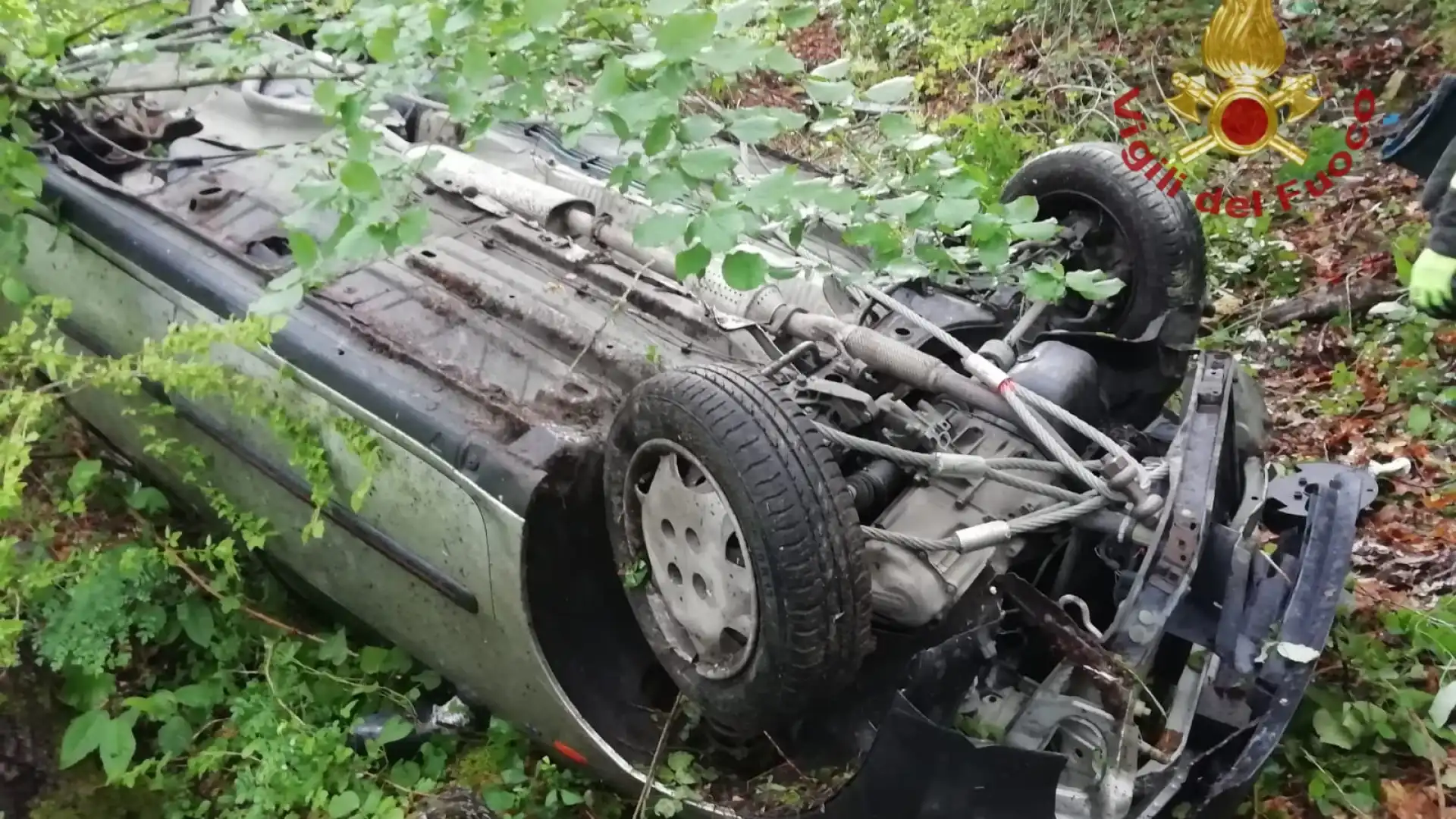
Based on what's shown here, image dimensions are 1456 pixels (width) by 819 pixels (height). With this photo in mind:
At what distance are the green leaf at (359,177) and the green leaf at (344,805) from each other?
1.89 m

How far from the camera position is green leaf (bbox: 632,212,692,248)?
192 centimetres

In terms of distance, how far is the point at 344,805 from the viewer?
3.02 meters

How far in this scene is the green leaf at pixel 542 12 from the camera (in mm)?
1897

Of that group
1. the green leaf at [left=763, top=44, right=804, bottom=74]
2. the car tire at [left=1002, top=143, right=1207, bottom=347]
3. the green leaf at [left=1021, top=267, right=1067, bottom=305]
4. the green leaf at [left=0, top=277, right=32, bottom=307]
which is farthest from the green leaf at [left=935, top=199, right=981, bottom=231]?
the green leaf at [left=0, top=277, right=32, bottom=307]

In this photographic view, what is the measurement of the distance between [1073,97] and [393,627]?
4756mm

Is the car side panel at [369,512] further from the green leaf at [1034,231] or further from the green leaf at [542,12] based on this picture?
the green leaf at [1034,231]

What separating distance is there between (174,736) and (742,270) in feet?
8.21

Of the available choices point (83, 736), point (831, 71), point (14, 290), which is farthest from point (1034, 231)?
point (83, 736)

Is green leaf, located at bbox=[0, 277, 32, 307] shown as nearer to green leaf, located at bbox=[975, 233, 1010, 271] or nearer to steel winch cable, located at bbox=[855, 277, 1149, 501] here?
steel winch cable, located at bbox=[855, 277, 1149, 501]

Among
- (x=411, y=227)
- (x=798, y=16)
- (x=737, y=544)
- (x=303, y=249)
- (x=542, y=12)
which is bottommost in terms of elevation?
(x=737, y=544)

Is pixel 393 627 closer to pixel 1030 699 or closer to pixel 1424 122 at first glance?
pixel 1030 699

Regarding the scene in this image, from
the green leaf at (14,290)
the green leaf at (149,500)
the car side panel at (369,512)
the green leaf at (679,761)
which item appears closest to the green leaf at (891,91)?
the car side panel at (369,512)

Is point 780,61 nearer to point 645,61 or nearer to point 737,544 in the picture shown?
point 645,61

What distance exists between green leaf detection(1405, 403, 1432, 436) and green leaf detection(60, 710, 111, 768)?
4.42 meters
